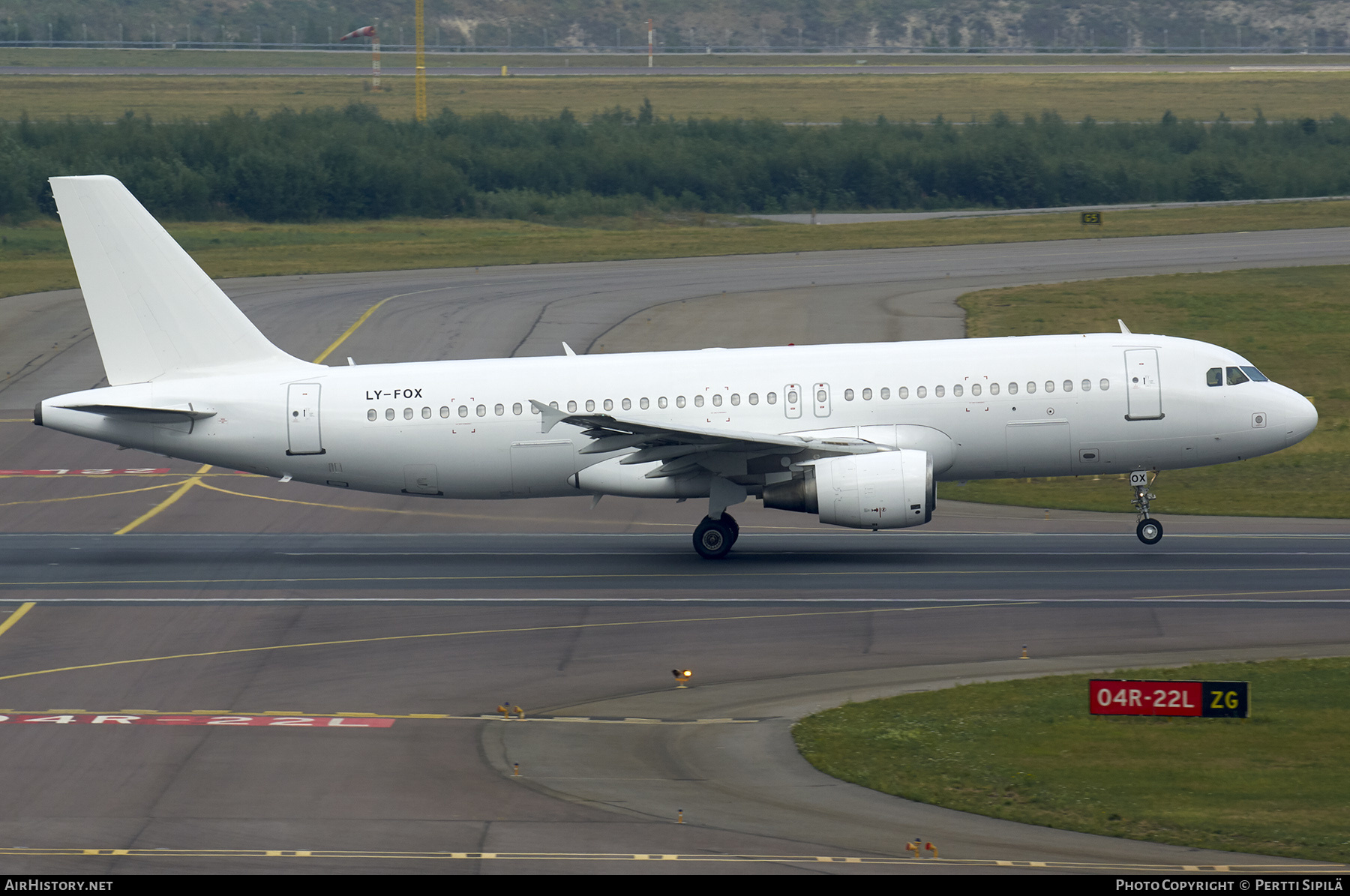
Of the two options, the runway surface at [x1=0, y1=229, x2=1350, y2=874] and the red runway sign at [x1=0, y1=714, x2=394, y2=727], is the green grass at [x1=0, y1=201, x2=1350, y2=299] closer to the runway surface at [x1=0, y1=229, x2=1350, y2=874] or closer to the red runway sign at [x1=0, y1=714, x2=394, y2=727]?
the runway surface at [x1=0, y1=229, x2=1350, y2=874]

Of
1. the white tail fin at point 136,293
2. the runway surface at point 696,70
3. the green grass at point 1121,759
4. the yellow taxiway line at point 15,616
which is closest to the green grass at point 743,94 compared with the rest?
the runway surface at point 696,70

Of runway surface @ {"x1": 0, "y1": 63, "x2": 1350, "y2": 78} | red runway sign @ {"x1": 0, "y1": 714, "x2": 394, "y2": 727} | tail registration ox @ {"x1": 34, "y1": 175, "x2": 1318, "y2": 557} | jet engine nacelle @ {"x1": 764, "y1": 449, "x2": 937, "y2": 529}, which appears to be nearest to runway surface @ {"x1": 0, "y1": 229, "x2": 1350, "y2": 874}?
red runway sign @ {"x1": 0, "y1": 714, "x2": 394, "y2": 727}

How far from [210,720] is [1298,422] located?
82.3 feet

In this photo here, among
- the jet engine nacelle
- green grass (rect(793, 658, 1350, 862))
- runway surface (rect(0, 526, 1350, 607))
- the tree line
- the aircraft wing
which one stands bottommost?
green grass (rect(793, 658, 1350, 862))

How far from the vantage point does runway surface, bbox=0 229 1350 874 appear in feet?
65.6

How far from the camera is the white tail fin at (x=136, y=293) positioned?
36.6 m

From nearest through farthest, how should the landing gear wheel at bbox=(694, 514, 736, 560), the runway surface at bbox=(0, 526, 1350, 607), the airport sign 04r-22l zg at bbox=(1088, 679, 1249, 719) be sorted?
the airport sign 04r-22l zg at bbox=(1088, 679, 1249, 719) → the runway surface at bbox=(0, 526, 1350, 607) → the landing gear wheel at bbox=(694, 514, 736, 560)

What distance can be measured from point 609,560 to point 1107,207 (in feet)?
274

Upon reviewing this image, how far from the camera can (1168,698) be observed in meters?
23.9

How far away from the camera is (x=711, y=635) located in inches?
1202

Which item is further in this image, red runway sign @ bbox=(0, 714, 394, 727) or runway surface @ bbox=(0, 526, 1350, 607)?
runway surface @ bbox=(0, 526, 1350, 607)

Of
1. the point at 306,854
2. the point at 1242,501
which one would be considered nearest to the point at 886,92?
the point at 1242,501

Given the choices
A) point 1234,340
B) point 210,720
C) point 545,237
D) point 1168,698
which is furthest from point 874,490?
point 545,237

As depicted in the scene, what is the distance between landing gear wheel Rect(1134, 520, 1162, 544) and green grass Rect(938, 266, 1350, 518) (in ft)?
18.1
